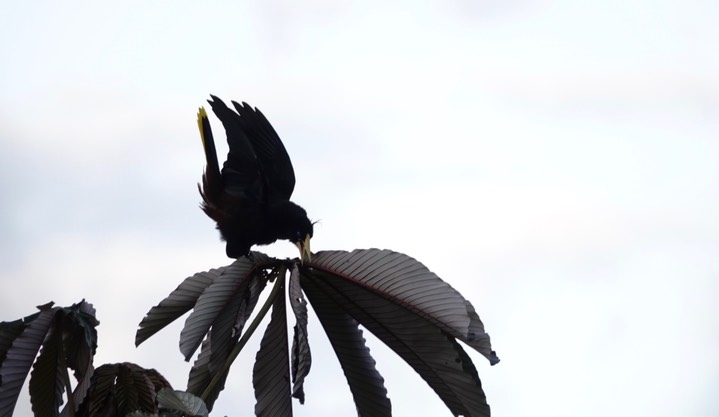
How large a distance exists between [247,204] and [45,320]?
2454mm

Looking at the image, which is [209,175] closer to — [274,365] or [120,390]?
[274,365]

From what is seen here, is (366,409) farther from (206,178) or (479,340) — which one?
(206,178)

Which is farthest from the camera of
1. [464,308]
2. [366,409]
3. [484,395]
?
[366,409]

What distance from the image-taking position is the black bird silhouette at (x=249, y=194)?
13.8ft

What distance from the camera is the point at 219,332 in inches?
90.6

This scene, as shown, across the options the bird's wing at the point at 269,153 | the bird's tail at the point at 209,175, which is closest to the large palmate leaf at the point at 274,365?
the bird's wing at the point at 269,153

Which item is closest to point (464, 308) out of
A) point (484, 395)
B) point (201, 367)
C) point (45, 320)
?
point (484, 395)

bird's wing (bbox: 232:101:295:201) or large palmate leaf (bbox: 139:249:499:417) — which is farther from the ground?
A: bird's wing (bbox: 232:101:295:201)

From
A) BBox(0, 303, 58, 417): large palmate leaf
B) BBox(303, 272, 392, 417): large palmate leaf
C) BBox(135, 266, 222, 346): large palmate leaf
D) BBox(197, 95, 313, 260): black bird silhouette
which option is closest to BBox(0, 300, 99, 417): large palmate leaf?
BBox(0, 303, 58, 417): large palmate leaf

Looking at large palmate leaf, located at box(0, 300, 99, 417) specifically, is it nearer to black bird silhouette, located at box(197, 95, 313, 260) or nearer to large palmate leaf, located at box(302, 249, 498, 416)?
large palmate leaf, located at box(302, 249, 498, 416)

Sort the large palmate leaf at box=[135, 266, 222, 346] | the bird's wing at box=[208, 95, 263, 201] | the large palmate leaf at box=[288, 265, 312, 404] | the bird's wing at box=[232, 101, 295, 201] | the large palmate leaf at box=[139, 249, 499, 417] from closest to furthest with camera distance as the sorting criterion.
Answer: the large palmate leaf at box=[288, 265, 312, 404], the large palmate leaf at box=[139, 249, 499, 417], the large palmate leaf at box=[135, 266, 222, 346], the bird's wing at box=[232, 101, 295, 201], the bird's wing at box=[208, 95, 263, 201]

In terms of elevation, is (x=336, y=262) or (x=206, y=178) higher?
(x=206, y=178)

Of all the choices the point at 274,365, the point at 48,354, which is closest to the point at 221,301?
the point at 274,365

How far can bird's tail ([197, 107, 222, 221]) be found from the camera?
14.3ft
